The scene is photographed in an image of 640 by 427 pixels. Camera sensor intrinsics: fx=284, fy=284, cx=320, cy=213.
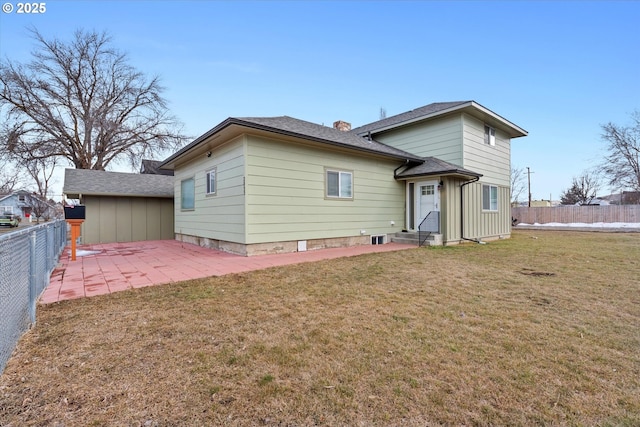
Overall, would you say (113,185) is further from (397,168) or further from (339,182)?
(397,168)

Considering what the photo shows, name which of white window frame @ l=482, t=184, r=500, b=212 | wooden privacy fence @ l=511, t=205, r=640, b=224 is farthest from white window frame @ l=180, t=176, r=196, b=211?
wooden privacy fence @ l=511, t=205, r=640, b=224

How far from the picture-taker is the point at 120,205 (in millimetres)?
11688

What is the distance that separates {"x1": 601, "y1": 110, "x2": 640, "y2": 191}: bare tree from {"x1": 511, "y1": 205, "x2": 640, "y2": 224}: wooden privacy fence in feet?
16.9

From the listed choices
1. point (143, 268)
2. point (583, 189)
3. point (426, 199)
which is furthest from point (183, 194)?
point (583, 189)

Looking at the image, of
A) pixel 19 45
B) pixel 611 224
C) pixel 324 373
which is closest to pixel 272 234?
pixel 324 373

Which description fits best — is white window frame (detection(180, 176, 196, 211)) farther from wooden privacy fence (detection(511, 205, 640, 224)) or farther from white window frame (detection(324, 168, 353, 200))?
wooden privacy fence (detection(511, 205, 640, 224))

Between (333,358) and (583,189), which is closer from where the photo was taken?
(333,358)

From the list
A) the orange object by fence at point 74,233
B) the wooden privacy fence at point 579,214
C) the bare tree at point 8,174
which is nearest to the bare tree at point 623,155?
the wooden privacy fence at point 579,214

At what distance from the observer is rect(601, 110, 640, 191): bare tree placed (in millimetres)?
24094

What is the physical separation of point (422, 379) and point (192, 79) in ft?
48.1

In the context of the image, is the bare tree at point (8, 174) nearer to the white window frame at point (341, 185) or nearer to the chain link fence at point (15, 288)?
the white window frame at point (341, 185)

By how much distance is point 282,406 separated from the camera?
69.3 inches

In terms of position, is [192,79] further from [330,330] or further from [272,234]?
[330,330]

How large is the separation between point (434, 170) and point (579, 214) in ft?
72.4
